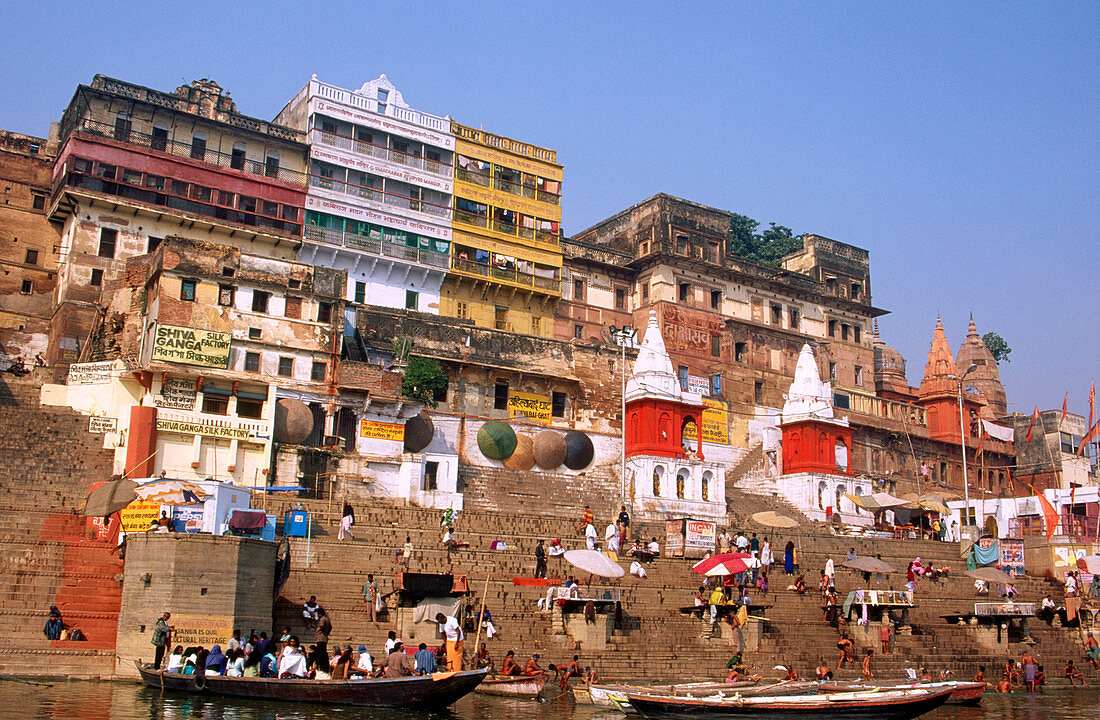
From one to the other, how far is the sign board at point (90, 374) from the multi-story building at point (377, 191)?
980 cm

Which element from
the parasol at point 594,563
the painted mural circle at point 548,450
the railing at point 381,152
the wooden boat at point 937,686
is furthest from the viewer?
the railing at point 381,152

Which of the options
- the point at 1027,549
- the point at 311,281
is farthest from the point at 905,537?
the point at 311,281

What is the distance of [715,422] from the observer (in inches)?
1724

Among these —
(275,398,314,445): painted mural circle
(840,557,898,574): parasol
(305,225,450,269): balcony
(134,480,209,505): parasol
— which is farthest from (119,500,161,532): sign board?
(305,225,450,269): balcony

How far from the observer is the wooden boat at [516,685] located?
63.1ft

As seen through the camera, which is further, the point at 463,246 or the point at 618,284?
the point at 618,284

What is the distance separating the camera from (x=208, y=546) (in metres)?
20.2

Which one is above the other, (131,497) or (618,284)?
(618,284)

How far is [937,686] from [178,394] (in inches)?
813

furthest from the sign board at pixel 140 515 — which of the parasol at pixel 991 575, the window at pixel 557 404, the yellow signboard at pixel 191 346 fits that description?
the parasol at pixel 991 575

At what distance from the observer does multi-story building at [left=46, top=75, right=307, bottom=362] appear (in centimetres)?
3484

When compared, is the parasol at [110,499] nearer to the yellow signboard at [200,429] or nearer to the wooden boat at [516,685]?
the yellow signboard at [200,429]

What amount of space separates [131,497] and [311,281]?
38.9 ft

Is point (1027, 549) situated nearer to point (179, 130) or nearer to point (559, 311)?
point (559, 311)
